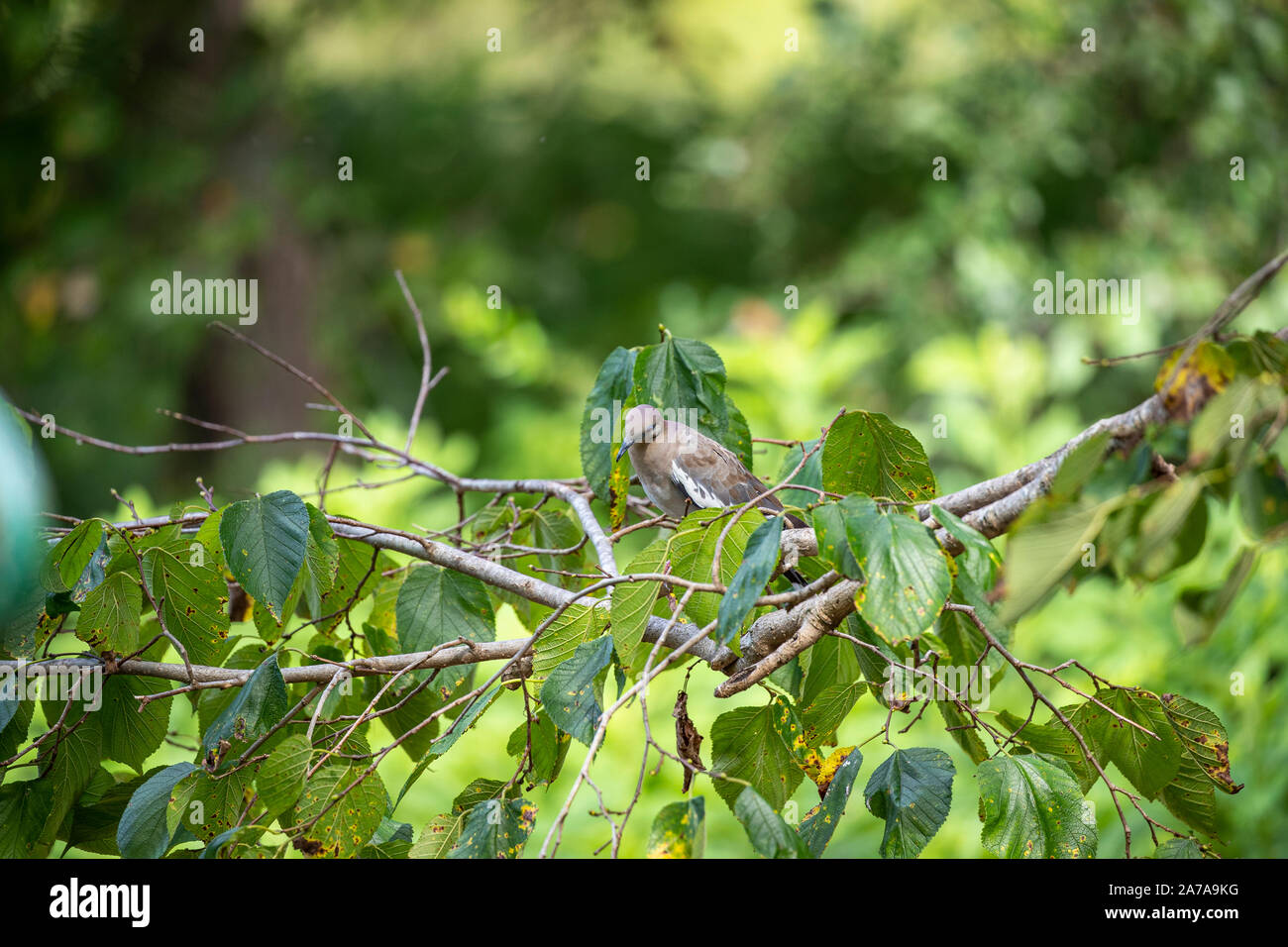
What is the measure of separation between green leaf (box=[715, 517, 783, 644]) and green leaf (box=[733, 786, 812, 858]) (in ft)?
0.54

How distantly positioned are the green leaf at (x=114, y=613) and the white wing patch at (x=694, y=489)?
1.17m

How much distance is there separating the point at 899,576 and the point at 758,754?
37 centimetres

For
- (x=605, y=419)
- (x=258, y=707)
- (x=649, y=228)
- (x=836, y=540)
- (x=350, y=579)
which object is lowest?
(x=258, y=707)

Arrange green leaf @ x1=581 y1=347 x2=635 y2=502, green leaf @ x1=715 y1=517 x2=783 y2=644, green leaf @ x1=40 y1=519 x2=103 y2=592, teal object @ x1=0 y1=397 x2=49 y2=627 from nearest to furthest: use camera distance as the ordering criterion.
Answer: teal object @ x1=0 y1=397 x2=49 y2=627
green leaf @ x1=715 y1=517 x2=783 y2=644
green leaf @ x1=40 y1=519 x2=103 y2=592
green leaf @ x1=581 y1=347 x2=635 y2=502

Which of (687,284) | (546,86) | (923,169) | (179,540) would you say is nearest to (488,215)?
(546,86)

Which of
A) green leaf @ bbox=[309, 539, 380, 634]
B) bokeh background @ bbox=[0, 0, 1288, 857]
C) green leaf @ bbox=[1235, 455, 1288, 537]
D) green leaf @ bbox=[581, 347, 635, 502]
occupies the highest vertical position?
bokeh background @ bbox=[0, 0, 1288, 857]

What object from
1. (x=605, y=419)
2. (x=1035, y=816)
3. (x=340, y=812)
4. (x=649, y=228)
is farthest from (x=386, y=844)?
(x=649, y=228)

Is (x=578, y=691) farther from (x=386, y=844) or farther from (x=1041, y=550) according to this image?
(x=1041, y=550)

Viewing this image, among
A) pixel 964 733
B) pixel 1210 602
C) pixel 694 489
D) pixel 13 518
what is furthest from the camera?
pixel 694 489

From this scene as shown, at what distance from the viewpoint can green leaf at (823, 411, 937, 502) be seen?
1285 mm

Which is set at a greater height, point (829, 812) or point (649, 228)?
point (649, 228)

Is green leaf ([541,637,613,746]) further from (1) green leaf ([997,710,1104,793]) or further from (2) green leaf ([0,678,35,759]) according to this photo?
(2) green leaf ([0,678,35,759])

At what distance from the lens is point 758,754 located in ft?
3.98

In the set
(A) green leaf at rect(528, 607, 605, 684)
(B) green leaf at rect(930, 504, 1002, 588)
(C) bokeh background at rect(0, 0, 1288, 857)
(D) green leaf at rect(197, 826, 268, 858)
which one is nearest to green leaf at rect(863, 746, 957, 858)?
(B) green leaf at rect(930, 504, 1002, 588)
